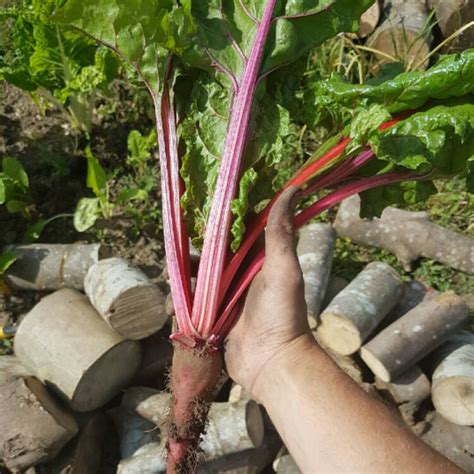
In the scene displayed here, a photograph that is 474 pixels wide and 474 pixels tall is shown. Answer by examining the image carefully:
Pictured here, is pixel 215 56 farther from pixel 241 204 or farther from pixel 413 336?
pixel 413 336

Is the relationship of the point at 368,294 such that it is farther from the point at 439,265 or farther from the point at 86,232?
the point at 86,232

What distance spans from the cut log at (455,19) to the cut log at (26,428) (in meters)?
4.14

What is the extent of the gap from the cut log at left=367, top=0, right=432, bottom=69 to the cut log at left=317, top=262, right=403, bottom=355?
6.54 feet

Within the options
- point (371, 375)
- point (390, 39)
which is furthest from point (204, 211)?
point (390, 39)

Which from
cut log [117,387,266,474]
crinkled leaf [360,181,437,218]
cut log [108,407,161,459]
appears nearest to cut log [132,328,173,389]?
cut log [108,407,161,459]

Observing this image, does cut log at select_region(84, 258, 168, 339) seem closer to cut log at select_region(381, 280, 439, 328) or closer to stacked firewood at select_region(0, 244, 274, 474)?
stacked firewood at select_region(0, 244, 274, 474)

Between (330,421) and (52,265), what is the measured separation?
2315 millimetres

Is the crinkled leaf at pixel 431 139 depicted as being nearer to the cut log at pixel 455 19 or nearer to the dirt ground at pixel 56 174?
the dirt ground at pixel 56 174

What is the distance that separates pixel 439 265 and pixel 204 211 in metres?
2.31

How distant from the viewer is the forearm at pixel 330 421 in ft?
6.67

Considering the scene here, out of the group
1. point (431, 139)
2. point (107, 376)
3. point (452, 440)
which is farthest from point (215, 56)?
point (452, 440)

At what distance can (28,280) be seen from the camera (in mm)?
3840

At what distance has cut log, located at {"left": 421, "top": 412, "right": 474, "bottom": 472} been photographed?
10.8 feet

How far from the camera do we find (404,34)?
4629 mm
